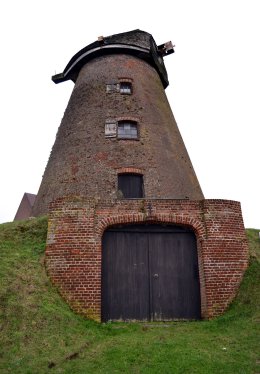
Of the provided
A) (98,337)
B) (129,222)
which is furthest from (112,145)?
(98,337)

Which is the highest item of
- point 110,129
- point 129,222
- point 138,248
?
point 110,129

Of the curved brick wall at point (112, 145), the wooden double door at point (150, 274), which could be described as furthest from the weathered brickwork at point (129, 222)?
the curved brick wall at point (112, 145)

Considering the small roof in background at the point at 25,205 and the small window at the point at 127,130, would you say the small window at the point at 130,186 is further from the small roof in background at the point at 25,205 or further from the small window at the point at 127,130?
the small roof in background at the point at 25,205

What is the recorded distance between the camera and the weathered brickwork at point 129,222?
902cm

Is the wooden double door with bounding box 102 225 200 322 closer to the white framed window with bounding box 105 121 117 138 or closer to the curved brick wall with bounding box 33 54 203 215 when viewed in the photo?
the curved brick wall with bounding box 33 54 203 215

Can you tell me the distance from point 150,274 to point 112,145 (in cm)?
621

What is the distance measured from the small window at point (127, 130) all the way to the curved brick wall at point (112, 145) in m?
0.24

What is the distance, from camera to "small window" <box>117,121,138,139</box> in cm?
1484

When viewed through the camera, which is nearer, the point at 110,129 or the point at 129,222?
the point at 129,222

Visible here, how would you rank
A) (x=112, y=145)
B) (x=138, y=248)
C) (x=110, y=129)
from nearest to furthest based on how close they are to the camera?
(x=138, y=248) < (x=112, y=145) < (x=110, y=129)

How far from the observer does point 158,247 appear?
33.0 feet

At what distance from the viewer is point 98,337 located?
7.63 meters

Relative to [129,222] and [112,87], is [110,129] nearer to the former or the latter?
[112,87]

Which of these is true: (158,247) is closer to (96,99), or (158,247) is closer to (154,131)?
(154,131)
